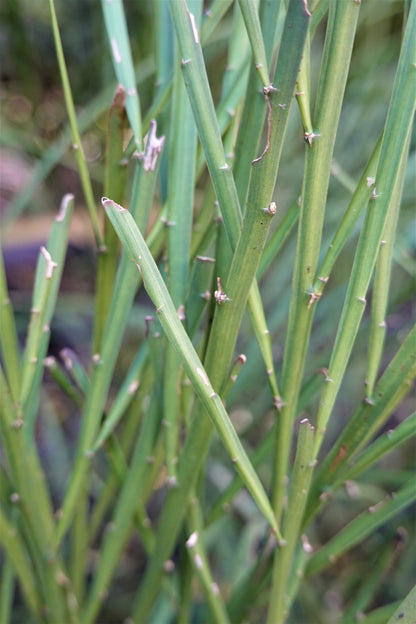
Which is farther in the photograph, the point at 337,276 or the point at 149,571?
the point at 337,276

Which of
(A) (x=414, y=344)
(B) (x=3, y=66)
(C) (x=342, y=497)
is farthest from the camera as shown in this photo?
(B) (x=3, y=66)

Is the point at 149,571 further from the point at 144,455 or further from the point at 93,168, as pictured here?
the point at 93,168

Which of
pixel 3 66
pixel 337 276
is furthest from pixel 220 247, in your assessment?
pixel 3 66

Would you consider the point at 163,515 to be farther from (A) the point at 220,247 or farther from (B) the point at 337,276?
(B) the point at 337,276

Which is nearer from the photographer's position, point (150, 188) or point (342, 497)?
point (150, 188)

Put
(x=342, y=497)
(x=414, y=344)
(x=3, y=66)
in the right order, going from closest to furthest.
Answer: (x=414, y=344)
(x=342, y=497)
(x=3, y=66)

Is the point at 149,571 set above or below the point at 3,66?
below

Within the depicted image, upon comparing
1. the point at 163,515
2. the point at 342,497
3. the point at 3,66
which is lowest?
the point at 342,497

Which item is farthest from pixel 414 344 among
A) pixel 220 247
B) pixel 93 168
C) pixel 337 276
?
pixel 93 168

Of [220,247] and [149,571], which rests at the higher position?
[220,247]
